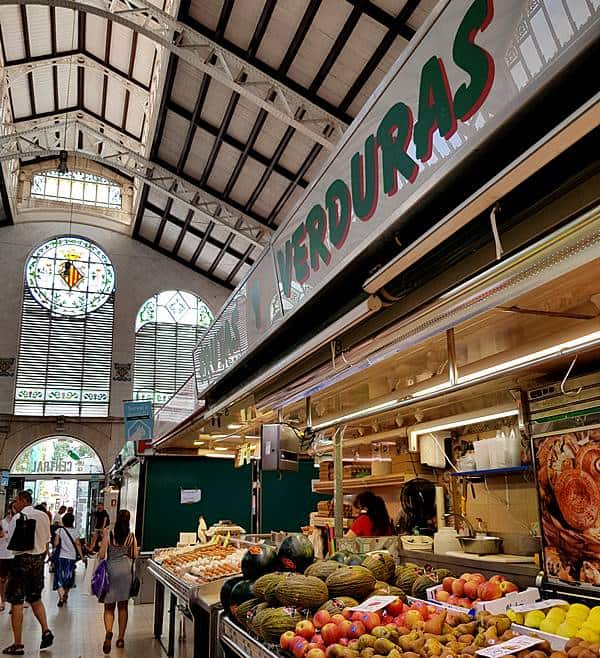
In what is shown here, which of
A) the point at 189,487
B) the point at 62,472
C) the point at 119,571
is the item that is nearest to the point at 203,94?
the point at 189,487

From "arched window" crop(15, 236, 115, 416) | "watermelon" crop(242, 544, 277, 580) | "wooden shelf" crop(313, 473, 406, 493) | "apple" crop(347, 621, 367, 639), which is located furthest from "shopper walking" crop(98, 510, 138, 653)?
"arched window" crop(15, 236, 115, 416)

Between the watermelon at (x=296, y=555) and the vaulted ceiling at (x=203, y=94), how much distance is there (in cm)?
782

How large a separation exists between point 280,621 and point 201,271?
1990 cm

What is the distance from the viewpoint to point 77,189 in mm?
21516

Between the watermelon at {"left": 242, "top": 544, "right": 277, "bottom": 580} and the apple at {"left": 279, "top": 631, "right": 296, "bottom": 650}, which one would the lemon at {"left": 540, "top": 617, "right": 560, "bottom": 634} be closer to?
the apple at {"left": 279, "top": 631, "right": 296, "bottom": 650}

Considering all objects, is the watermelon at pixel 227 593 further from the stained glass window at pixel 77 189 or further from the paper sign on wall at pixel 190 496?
the stained glass window at pixel 77 189

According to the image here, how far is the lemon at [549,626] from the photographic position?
2282 millimetres

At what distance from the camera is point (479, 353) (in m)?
3.95

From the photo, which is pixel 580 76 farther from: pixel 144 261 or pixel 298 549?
pixel 144 261

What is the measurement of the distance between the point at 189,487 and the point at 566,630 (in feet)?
30.6

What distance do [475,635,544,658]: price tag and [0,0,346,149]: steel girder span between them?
1049cm

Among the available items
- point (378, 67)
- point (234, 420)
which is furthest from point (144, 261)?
point (234, 420)

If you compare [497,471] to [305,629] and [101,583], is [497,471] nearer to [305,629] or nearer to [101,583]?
[305,629]

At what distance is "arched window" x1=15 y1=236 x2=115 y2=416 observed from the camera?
1958 cm
